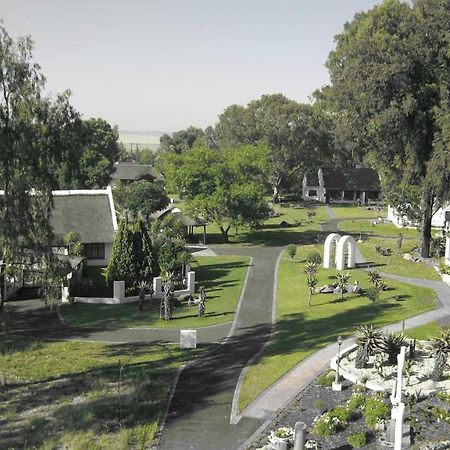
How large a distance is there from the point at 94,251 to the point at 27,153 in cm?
2626

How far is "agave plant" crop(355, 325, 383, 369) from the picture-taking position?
26062 millimetres

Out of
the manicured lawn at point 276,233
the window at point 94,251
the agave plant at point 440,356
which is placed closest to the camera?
the agave plant at point 440,356

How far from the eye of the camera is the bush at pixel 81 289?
40.6m

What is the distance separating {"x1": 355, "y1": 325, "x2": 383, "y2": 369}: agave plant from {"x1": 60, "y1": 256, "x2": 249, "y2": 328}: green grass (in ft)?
34.7

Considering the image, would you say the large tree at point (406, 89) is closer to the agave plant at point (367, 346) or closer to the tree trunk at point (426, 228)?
the tree trunk at point (426, 228)

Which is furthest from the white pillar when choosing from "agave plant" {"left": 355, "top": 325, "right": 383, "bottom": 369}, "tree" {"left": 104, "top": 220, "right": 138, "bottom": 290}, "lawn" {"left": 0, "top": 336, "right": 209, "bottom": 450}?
"agave plant" {"left": 355, "top": 325, "right": 383, "bottom": 369}

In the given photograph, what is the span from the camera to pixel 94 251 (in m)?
50.2

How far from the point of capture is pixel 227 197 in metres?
59.0

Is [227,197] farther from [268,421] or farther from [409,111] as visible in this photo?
[268,421]

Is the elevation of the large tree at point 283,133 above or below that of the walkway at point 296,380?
above

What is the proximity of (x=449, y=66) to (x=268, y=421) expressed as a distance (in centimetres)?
3631

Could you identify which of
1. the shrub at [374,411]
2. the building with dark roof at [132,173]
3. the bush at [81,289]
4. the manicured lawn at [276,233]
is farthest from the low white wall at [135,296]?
the building with dark roof at [132,173]

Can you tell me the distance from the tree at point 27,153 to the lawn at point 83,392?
472 cm

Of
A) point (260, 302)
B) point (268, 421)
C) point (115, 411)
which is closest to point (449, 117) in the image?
point (260, 302)
